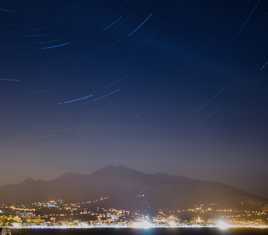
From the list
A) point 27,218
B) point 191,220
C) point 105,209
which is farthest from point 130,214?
point 27,218

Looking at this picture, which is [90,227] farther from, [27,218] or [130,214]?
[130,214]

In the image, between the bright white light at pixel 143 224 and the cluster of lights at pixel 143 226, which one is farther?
the bright white light at pixel 143 224

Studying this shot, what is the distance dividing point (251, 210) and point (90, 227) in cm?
5949

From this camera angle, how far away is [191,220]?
5103 inches

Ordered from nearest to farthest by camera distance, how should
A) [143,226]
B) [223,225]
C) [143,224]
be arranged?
1. [223,225]
2. [143,226]
3. [143,224]

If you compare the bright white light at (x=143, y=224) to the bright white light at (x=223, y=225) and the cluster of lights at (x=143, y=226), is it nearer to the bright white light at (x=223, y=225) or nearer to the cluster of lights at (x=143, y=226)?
the cluster of lights at (x=143, y=226)

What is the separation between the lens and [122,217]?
136m

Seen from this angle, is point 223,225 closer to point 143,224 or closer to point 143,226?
point 143,226

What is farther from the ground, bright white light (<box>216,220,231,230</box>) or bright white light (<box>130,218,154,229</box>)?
bright white light (<box>130,218,154,229</box>)

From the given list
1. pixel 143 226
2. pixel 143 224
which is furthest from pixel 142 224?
pixel 143 226

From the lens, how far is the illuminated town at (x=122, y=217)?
107213 millimetres

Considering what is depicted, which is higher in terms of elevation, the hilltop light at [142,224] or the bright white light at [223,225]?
the hilltop light at [142,224]

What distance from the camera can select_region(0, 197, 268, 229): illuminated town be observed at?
10721 centimetres

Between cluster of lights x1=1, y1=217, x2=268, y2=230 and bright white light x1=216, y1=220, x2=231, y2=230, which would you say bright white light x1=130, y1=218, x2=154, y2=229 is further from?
bright white light x1=216, y1=220, x2=231, y2=230
